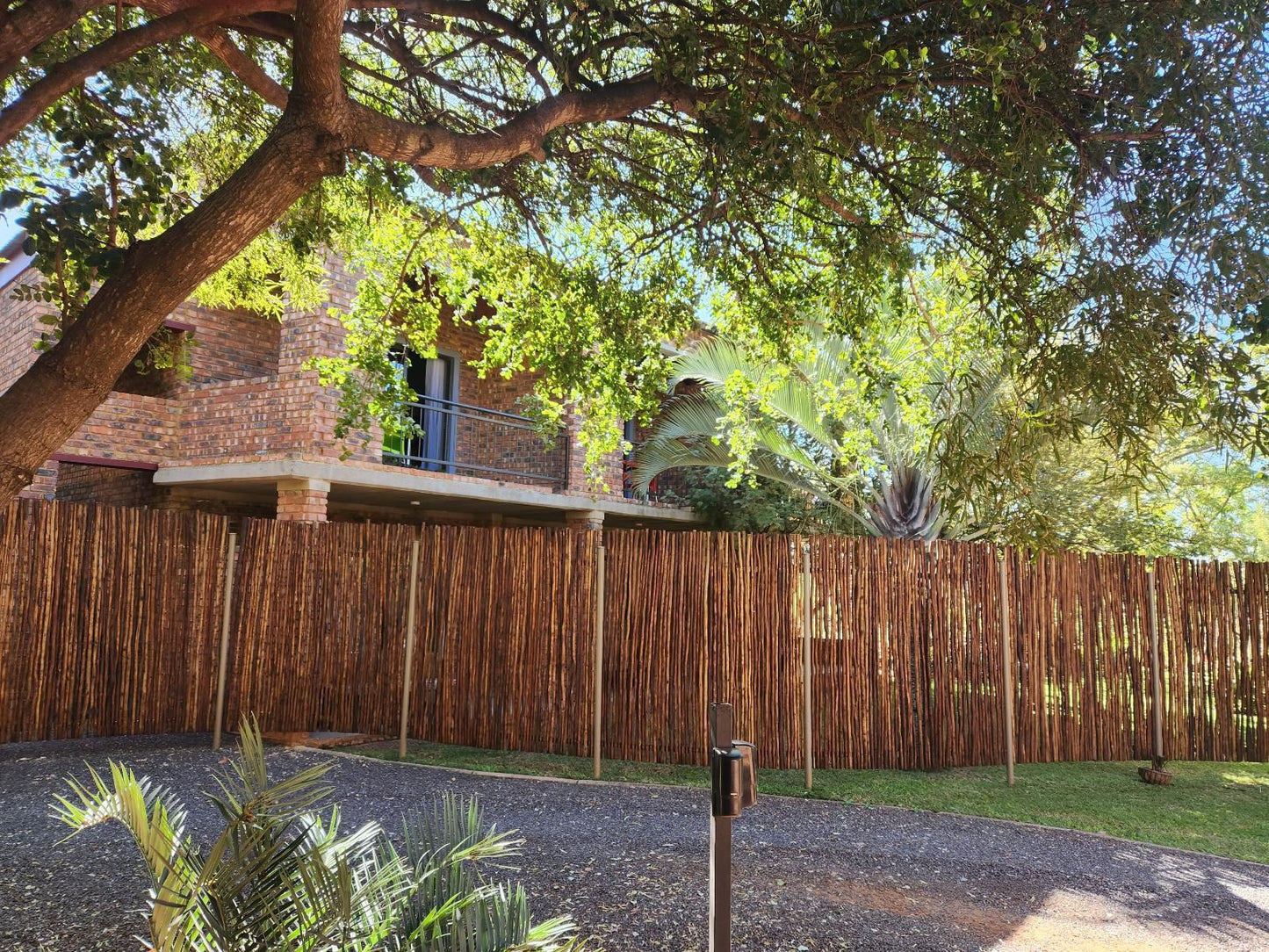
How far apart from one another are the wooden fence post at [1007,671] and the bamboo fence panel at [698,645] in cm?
153

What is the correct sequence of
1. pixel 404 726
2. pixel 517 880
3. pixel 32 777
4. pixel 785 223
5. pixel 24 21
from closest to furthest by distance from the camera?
pixel 24 21, pixel 517 880, pixel 32 777, pixel 785 223, pixel 404 726

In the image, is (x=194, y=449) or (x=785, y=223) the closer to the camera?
(x=785, y=223)

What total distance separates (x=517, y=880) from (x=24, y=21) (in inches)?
156

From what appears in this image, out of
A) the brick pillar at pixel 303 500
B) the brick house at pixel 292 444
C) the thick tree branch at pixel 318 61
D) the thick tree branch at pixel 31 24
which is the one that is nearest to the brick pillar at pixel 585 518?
the brick house at pixel 292 444

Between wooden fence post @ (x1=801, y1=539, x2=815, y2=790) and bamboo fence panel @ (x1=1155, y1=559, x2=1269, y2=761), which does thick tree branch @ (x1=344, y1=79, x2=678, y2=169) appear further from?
bamboo fence panel @ (x1=1155, y1=559, x2=1269, y2=761)

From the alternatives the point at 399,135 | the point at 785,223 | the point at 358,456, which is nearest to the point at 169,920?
the point at 399,135

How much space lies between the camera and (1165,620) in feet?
26.4

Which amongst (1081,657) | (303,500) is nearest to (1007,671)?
(1081,657)

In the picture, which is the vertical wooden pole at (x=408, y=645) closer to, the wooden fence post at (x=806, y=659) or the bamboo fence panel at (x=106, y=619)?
the bamboo fence panel at (x=106, y=619)

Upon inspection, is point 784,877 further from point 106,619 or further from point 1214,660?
point 106,619

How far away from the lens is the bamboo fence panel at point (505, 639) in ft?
24.7

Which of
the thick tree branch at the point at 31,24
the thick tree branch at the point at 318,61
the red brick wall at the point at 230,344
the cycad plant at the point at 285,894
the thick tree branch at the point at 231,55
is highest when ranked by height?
the red brick wall at the point at 230,344

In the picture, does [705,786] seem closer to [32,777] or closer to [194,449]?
[32,777]

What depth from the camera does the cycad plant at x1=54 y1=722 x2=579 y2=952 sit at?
7.83 ft
